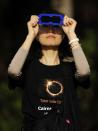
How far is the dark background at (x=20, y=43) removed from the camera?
8.66 metres

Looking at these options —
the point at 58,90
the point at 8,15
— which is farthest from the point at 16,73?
the point at 8,15

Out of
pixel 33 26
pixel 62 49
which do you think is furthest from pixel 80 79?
pixel 33 26

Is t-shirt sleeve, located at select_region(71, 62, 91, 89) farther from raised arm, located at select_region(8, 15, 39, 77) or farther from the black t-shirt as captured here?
raised arm, located at select_region(8, 15, 39, 77)

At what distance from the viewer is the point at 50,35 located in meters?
5.79

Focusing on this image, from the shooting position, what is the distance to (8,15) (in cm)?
1194

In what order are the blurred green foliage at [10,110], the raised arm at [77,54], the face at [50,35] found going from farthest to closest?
the blurred green foliage at [10,110], the face at [50,35], the raised arm at [77,54]

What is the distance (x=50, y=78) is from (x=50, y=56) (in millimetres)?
191

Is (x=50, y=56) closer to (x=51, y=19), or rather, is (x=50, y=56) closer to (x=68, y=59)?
(x=68, y=59)

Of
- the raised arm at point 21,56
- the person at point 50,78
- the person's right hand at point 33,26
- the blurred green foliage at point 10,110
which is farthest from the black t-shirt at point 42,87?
the blurred green foliage at point 10,110

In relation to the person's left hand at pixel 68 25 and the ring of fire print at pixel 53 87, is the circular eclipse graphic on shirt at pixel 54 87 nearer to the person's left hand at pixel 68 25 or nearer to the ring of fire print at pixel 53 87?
the ring of fire print at pixel 53 87

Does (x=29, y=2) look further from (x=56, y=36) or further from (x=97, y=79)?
(x=56, y=36)

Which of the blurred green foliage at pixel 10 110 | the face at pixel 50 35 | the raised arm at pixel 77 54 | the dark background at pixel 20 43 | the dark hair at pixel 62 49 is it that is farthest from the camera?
the dark background at pixel 20 43

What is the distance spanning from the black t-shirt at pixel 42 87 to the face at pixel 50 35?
169 mm

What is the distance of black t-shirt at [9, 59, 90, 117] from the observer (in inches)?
225
